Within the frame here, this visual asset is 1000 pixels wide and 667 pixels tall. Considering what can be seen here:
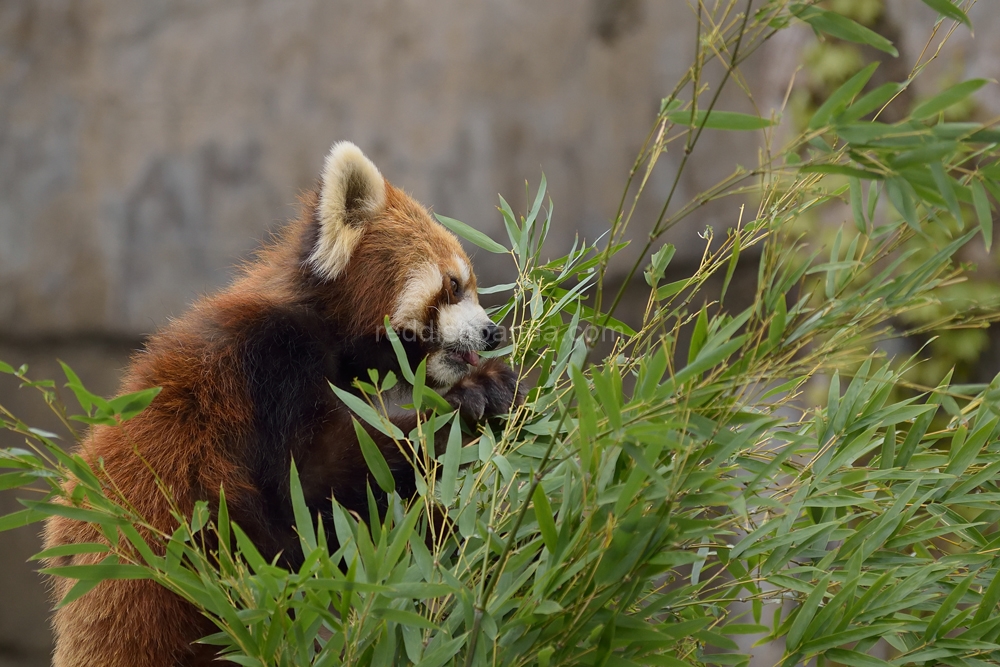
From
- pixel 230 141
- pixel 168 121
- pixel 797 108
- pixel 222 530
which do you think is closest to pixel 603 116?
pixel 797 108

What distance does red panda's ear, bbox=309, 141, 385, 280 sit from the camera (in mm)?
2279

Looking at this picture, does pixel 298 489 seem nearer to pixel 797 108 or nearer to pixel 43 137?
pixel 797 108

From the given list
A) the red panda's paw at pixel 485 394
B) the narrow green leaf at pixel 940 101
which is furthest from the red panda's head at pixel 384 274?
the narrow green leaf at pixel 940 101

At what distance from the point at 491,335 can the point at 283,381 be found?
0.56 meters

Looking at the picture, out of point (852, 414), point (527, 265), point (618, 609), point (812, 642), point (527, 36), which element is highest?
point (527, 36)

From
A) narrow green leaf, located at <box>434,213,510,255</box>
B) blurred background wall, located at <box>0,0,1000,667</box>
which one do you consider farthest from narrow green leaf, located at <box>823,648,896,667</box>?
blurred background wall, located at <box>0,0,1000,667</box>

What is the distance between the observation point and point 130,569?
123 centimetres

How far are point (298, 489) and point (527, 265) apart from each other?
84 cm

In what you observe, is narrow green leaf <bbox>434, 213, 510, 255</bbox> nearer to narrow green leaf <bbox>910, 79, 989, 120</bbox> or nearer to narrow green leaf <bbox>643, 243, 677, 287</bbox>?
narrow green leaf <bbox>643, 243, 677, 287</bbox>

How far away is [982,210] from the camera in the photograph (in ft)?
3.69

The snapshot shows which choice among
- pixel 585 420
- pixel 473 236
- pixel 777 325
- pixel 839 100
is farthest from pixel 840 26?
pixel 473 236

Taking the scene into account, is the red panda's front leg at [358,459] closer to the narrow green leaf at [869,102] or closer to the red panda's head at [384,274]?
the red panda's head at [384,274]

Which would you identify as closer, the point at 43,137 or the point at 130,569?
the point at 130,569

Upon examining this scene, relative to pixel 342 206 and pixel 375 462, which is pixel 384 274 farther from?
pixel 375 462
